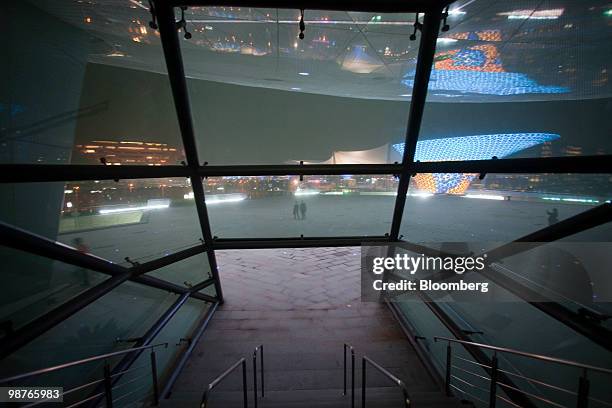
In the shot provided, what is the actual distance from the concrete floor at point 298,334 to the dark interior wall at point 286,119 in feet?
9.80

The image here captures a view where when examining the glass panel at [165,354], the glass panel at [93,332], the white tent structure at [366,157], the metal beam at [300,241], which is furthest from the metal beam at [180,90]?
the glass panel at [165,354]

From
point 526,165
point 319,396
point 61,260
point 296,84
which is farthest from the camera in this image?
point 296,84

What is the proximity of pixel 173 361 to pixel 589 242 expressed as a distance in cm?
1227

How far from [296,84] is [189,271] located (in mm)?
3909

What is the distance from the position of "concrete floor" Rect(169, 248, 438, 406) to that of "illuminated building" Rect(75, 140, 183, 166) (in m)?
2.83

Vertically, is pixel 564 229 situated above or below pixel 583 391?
above

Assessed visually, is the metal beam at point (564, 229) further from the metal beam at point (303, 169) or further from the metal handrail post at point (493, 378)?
the metal handrail post at point (493, 378)

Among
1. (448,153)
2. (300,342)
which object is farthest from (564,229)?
(300,342)

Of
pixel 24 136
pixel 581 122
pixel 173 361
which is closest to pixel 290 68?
pixel 24 136

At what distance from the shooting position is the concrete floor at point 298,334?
11.7 feet

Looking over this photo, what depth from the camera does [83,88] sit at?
3.05m

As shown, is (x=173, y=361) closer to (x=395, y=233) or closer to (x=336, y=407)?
(x=336, y=407)

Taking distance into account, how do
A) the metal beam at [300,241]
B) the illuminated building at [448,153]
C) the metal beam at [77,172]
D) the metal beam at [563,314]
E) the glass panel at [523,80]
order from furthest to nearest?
the metal beam at [300,241], the illuminated building at [448,153], the glass panel at [523,80], the metal beam at [77,172], the metal beam at [563,314]

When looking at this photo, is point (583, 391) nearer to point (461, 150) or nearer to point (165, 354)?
point (461, 150)
